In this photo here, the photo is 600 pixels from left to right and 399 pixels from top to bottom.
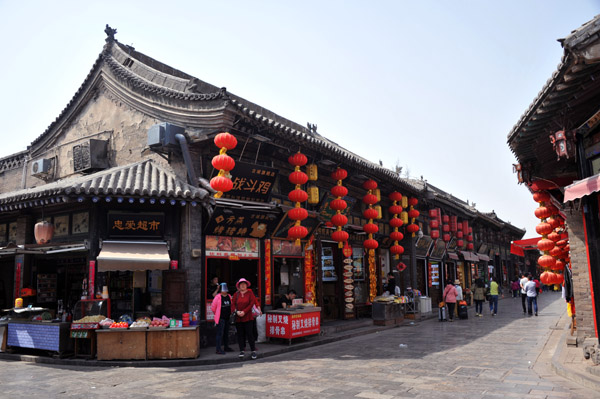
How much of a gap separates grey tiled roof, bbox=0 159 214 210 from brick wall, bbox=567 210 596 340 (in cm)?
764

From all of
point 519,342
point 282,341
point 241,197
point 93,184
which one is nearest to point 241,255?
point 241,197

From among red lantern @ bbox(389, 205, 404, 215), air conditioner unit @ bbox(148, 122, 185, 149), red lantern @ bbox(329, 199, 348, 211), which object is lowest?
red lantern @ bbox(329, 199, 348, 211)

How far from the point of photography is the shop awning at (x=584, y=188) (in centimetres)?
677

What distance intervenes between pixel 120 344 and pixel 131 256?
186cm

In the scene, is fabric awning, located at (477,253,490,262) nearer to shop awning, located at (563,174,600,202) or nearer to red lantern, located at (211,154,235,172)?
red lantern, located at (211,154,235,172)

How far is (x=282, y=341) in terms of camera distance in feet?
37.6

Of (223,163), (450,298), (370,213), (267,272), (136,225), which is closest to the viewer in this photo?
(223,163)

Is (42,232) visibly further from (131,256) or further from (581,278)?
(581,278)

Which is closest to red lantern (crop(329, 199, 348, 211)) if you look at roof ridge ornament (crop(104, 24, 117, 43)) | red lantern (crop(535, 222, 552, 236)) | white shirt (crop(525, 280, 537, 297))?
red lantern (crop(535, 222, 552, 236))

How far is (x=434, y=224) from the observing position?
22500 millimetres

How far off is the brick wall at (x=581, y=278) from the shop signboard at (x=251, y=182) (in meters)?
7.07

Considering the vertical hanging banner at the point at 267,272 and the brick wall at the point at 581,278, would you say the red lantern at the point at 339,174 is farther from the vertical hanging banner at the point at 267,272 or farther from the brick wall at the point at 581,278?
the brick wall at the point at 581,278

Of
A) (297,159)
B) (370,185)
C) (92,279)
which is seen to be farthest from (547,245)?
(92,279)

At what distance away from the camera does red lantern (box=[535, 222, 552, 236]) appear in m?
10.6
